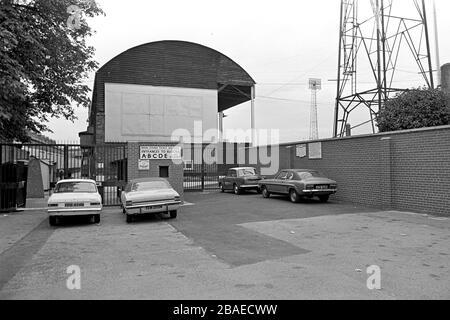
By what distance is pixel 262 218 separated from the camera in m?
12.2

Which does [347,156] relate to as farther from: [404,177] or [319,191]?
[404,177]

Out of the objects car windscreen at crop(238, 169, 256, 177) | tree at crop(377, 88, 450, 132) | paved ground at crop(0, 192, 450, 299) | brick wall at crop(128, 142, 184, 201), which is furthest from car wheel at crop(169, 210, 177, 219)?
tree at crop(377, 88, 450, 132)

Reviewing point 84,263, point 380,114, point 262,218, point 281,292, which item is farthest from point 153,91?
point 281,292

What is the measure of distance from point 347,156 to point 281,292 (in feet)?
40.1

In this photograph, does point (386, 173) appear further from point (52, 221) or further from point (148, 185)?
point (52, 221)

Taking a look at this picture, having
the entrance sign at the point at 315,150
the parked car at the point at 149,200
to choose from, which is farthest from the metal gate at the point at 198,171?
the parked car at the point at 149,200

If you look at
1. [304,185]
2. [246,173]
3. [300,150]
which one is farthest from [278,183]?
[246,173]

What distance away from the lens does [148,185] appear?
1312 cm

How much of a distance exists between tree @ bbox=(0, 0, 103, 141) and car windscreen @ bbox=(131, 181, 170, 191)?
4.42 metres

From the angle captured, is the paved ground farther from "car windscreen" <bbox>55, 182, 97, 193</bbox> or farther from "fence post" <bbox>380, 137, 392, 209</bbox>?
"fence post" <bbox>380, 137, 392, 209</bbox>

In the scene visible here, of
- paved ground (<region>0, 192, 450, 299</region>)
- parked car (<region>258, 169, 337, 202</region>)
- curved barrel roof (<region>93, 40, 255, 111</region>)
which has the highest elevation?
curved barrel roof (<region>93, 40, 255, 111</region>)

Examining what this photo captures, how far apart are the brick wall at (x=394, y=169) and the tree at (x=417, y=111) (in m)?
2.29

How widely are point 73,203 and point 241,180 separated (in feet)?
37.6

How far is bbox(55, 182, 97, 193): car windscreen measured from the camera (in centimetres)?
1262
